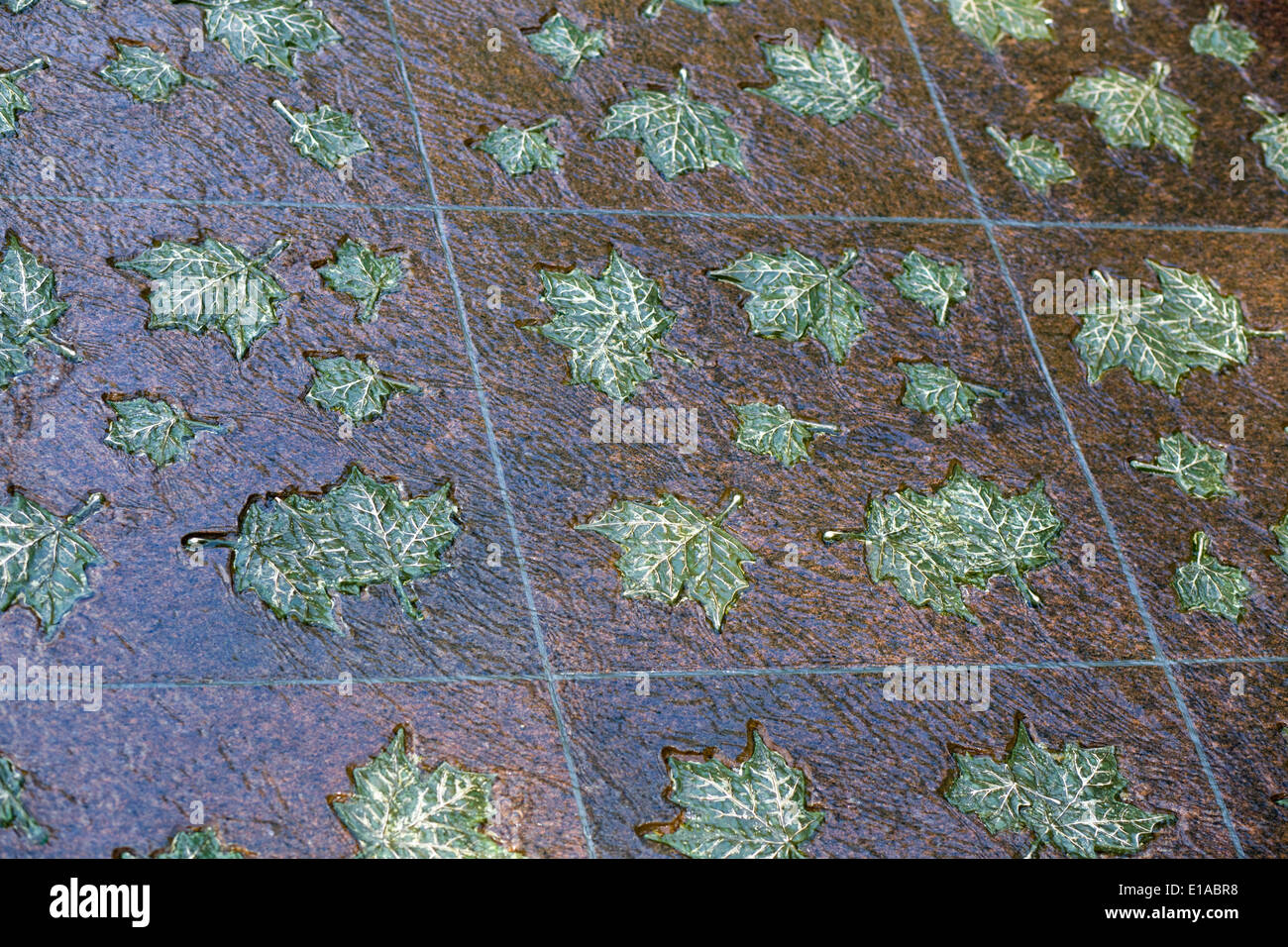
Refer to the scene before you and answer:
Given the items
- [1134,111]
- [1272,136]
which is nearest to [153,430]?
[1134,111]

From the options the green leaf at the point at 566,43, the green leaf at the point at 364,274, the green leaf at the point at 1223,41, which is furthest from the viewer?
Result: the green leaf at the point at 1223,41

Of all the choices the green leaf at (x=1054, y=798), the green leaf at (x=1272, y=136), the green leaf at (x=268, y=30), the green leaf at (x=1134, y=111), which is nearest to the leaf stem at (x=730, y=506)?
the green leaf at (x=1054, y=798)

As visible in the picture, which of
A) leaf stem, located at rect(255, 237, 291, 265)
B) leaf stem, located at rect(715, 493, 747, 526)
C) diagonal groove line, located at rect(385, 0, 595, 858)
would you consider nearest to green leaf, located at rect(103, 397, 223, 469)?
leaf stem, located at rect(255, 237, 291, 265)

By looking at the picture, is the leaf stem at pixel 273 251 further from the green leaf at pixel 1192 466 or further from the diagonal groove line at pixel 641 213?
the green leaf at pixel 1192 466

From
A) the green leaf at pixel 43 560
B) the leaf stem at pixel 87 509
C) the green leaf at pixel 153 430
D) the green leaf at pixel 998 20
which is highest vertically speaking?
the green leaf at pixel 998 20

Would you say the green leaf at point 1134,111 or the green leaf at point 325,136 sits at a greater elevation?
the green leaf at point 1134,111

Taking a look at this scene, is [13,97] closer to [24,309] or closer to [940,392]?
[24,309]

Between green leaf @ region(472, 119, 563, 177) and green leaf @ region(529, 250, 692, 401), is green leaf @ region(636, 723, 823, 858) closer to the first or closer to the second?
green leaf @ region(529, 250, 692, 401)
